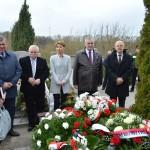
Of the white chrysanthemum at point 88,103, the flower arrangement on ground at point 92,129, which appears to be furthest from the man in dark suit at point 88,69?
the white chrysanthemum at point 88,103

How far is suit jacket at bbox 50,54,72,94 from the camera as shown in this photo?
8.92 meters

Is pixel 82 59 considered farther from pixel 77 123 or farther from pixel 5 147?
pixel 77 123

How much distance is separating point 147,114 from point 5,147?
3.07 meters

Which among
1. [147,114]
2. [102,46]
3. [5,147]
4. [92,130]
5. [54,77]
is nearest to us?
[92,130]

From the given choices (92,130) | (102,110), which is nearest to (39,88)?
(102,110)

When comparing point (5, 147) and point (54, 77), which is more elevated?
point (54, 77)

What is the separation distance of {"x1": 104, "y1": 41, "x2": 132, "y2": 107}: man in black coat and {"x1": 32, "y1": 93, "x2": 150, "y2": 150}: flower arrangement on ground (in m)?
2.69

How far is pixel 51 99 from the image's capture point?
30.8 feet

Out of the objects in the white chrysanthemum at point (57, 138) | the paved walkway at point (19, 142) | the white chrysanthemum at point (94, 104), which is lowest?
the paved walkway at point (19, 142)

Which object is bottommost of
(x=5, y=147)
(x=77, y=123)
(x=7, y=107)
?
(x=5, y=147)

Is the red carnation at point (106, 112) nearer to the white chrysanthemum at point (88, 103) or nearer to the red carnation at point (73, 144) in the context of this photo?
the white chrysanthemum at point (88, 103)

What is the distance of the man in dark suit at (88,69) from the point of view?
865cm

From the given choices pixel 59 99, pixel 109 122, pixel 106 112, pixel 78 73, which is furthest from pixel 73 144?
pixel 59 99

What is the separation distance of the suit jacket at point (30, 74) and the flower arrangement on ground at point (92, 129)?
2.92 m
